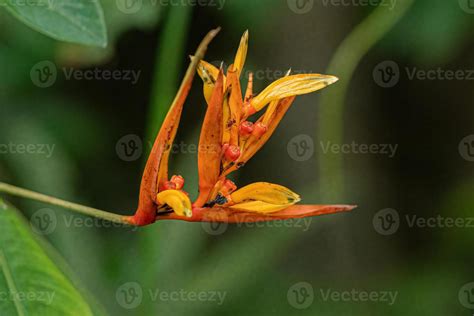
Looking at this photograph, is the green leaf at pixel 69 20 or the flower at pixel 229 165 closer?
the green leaf at pixel 69 20

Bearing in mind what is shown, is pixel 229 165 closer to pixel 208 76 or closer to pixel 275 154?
pixel 208 76

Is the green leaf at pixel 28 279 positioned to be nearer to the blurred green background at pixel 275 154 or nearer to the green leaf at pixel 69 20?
the green leaf at pixel 69 20

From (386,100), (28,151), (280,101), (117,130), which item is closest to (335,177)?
(386,100)

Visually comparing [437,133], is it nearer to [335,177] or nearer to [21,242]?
[335,177]

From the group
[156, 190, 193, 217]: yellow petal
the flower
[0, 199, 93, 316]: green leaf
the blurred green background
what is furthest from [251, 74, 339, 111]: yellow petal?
the blurred green background

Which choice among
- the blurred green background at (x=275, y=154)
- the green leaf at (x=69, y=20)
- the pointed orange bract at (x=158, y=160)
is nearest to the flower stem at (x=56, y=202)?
the pointed orange bract at (x=158, y=160)

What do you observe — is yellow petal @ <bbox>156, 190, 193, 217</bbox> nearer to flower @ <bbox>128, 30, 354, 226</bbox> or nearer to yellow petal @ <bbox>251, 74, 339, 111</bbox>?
flower @ <bbox>128, 30, 354, 226</bbox>
